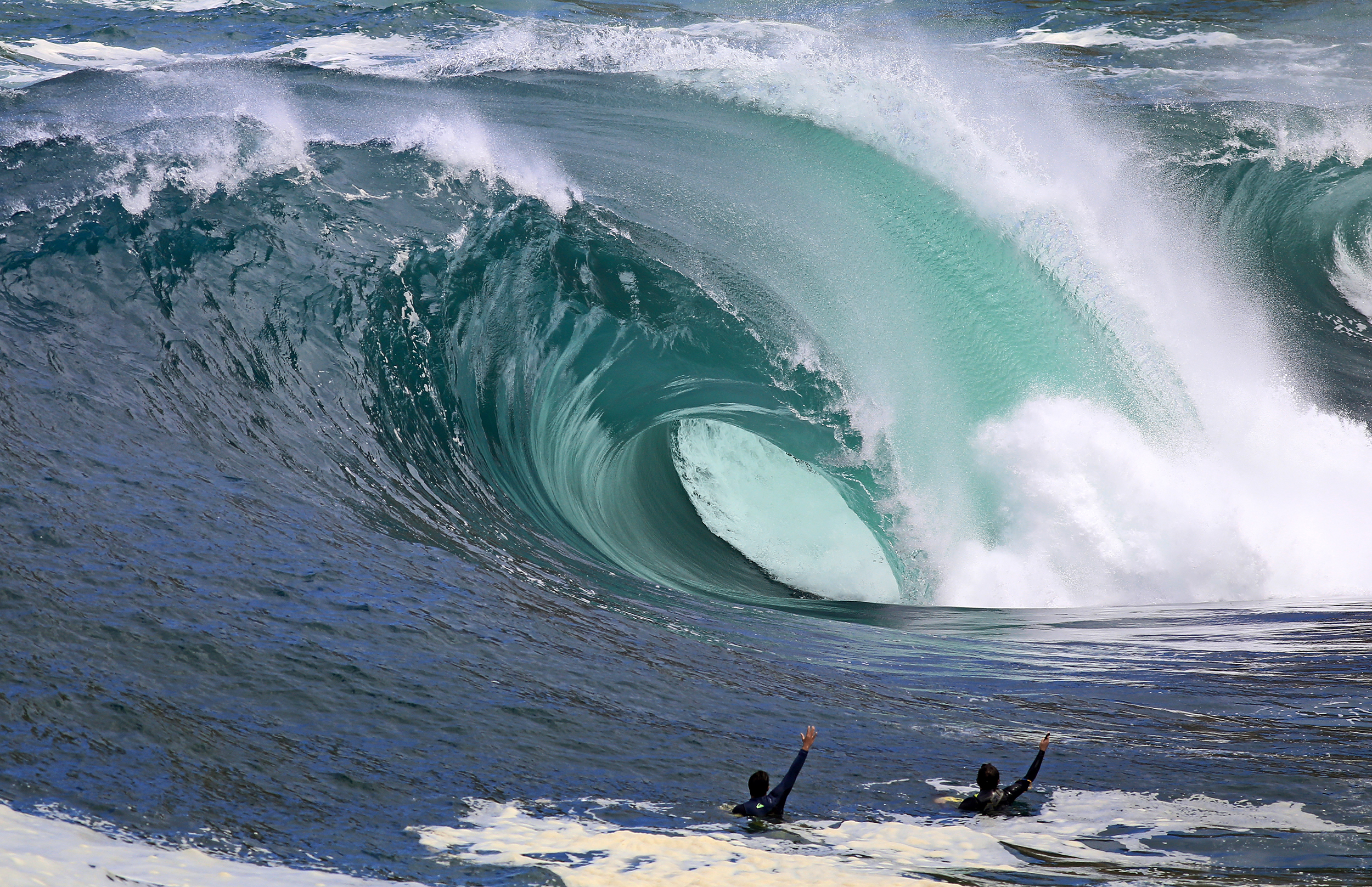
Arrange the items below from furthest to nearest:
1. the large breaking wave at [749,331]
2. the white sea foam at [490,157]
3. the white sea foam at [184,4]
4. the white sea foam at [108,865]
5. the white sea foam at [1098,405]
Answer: the white sea foam at [184,4] → the white sea foam at [490,157] → the white sea foam at [1098,405] → the large breaking wave at [749,331] → the white sea foam at [108,865]

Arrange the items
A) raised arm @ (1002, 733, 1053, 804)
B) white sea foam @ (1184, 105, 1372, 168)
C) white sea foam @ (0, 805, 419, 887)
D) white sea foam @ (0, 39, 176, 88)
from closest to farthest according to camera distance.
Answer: white sea foam @ (0, 805, 419, 887)
raised arm @ (1002, 733, 1053, 804)
white sea foam @ (1184, 105, 1372, 168)
white sea foam @ (0, 39, 176, 88)

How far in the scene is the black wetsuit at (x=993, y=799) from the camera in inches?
184

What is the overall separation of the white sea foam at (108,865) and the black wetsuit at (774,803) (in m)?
1.51

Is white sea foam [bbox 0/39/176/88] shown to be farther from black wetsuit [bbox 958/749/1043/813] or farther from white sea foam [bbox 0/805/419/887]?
black wetsuit [bbox 958/749/1043/813]

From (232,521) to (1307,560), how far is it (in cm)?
964

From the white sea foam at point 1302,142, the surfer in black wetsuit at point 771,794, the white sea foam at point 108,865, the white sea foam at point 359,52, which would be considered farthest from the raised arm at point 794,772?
the white sea foam at point 1302,142

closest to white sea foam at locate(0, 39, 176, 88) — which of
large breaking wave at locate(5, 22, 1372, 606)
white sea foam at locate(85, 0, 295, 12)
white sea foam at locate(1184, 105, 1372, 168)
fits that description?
white sea foam at locate(85, 0, 295, 12)

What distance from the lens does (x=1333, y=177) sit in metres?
17.2

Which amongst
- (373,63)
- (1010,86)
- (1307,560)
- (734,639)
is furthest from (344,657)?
(373,63)

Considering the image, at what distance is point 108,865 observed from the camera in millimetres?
3660

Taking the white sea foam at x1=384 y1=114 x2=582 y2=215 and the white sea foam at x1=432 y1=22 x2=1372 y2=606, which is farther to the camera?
the white sea foam at x1=384 y1=114 x2=582 y2=215

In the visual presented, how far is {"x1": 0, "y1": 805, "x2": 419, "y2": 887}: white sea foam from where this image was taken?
3527 millimetres

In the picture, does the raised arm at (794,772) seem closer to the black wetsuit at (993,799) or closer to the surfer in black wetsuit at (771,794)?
the surfer in black wetsuit at (771,794)

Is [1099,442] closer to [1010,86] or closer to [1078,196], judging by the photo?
[1078,196]
